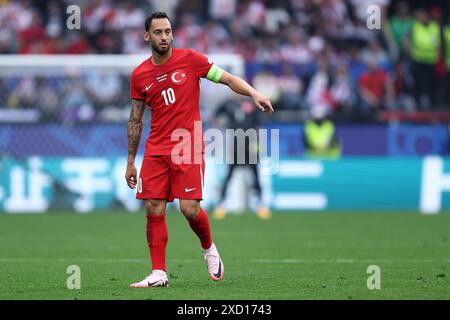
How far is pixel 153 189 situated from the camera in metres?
9.34

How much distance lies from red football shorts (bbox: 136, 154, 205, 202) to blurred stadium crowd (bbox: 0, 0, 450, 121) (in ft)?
38.8

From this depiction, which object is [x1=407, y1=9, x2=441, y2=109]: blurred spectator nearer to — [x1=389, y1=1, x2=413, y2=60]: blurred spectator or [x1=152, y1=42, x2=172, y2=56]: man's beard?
[x1=389, y1=1, x2=413, y2=60]: blurred spectator

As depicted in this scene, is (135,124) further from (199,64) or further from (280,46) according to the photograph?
(280,46)

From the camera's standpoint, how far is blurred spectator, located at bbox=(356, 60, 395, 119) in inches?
906

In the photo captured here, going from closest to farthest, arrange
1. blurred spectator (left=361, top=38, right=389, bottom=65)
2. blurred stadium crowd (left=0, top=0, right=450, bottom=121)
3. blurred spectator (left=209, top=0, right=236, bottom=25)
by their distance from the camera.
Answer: blurred stadium crowd (left=0, top=0, right=450, bottom=121) → blurred spectator (left=361, top=38, right=389, bottom=65) → blurred spectator (left=209, top=0, right=236, bottom=25)

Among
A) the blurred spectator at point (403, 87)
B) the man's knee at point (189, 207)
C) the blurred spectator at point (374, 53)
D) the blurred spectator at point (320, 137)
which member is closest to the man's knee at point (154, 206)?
the man's knee at point (189, 207)

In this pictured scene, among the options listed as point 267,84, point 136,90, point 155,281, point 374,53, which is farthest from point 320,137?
point 155,281

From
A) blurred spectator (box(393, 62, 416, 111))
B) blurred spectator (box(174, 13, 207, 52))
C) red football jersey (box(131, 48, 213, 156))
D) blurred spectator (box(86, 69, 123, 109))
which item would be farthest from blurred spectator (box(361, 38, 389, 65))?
red football jersey (box(131, 48, 213, 156))

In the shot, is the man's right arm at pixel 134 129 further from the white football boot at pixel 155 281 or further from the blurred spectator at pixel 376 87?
the blurred spectator at pixel 376 87

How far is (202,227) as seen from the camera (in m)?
9.56

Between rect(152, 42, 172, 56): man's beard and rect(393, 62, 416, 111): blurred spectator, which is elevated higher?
rect(393, 62, 416, 111): blurred spectator

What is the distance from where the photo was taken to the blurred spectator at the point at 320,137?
2095 cm

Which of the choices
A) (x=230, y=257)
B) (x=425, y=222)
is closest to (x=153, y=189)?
(x=230, y=257)

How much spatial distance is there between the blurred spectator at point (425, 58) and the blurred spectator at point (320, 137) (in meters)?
3.08
